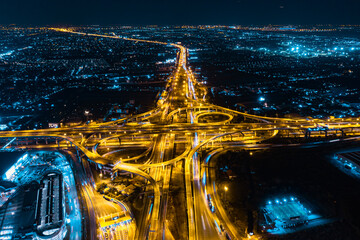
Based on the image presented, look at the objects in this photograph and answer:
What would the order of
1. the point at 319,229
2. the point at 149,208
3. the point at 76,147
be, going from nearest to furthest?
the point at 319,229, the point at 149,208, the point at 76,147

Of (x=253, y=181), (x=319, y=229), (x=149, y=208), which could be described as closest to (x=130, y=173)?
(x=149, y=208)

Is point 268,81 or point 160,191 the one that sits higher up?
point 268,81

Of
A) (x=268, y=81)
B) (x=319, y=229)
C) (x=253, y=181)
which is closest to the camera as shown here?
(x=319, y=229)

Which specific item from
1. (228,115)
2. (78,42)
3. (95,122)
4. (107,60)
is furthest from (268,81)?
(78,42)

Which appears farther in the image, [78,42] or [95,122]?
[78,42]

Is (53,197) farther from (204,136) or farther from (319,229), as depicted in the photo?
(319,229)

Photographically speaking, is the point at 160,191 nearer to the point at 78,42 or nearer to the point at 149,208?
the point at 149,208

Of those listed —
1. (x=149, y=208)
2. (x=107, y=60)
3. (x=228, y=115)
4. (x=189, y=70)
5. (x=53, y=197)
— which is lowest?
(x=149, y=208)
